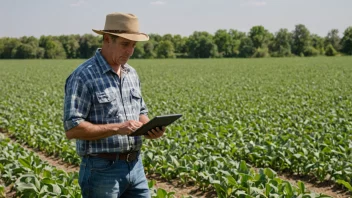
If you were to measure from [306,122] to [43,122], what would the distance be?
736 centimetres

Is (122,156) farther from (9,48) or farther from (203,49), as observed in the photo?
(9,48)

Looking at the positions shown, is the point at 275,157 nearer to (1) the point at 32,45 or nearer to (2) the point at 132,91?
(2) the point at 132,91

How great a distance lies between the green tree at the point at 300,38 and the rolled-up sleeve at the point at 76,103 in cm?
12144

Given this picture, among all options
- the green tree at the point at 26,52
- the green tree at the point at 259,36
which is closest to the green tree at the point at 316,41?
the green tree at the point at 259,36

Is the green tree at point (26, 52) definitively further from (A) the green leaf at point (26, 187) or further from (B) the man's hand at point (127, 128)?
(B) the man's hand at point (127, 128)

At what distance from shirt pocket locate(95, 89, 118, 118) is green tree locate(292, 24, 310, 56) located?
398 ft

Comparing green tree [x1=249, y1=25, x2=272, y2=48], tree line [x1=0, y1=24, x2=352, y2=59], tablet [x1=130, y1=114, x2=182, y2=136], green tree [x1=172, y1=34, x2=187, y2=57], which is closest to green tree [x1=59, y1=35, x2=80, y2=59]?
tree line [x1=0, y1=24, x2=352, y2=59]

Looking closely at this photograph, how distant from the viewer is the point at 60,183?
18.6 ft

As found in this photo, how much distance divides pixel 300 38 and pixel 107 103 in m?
129

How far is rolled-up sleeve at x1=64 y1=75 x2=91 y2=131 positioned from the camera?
3117 millimetres

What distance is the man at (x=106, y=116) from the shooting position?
10.3 feet

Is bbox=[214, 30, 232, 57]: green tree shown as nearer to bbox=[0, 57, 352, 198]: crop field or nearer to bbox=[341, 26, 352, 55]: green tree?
bbox=[341, 26, 352, 55]: green tree

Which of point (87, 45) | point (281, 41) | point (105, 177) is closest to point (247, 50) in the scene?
point (281, 41)

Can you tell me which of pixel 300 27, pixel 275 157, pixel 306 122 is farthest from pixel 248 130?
pixel 300 27
